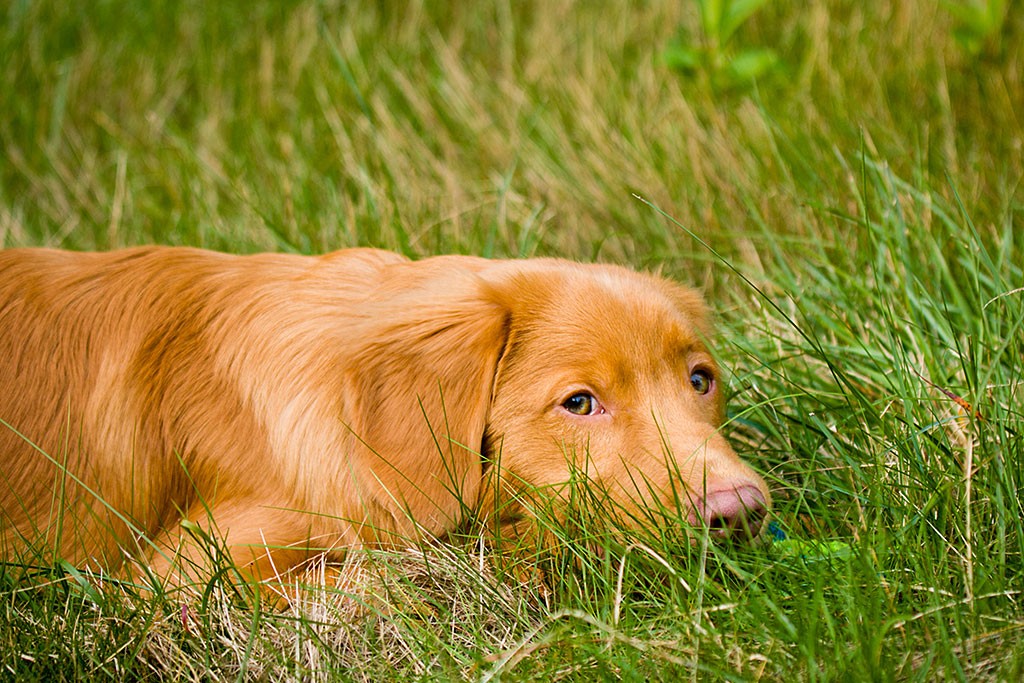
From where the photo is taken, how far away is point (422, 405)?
2658 millimetres

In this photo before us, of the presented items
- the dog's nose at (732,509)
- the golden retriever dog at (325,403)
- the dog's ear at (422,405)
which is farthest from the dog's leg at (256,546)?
the dog's nose at (732,509)

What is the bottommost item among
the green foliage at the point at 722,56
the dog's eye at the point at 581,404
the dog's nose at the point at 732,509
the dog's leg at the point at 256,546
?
the dog's leg at the point at 256,546

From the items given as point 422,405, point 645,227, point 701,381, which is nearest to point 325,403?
point 422,405

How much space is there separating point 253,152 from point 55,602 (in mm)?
3358

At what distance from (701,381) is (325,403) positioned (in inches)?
40.4

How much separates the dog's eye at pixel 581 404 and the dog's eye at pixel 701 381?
358 millimetres

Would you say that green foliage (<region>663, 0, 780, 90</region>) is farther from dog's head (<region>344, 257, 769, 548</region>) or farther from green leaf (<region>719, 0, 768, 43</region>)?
dog's head (<region>344, 257, 769, 548</region>)

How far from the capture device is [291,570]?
2.66 m

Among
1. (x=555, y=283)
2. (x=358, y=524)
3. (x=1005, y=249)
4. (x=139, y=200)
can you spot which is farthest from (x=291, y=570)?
(x=139, y=200)

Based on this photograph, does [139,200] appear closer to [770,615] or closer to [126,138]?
[126,138]

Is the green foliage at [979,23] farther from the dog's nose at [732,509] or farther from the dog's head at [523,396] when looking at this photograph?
the dog's nose at [732,509]

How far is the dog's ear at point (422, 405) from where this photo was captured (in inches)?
104

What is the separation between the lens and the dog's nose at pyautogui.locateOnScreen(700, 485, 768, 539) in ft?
7.77

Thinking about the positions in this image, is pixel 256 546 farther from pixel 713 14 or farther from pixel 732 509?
pixel 713 14
